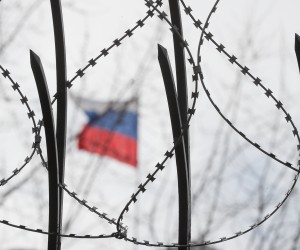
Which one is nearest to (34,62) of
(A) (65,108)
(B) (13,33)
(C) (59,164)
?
(A) (65,108)

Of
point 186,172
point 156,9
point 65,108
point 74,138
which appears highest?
point 74,138

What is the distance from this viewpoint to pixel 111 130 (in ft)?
26.3

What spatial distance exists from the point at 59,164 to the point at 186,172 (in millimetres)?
341

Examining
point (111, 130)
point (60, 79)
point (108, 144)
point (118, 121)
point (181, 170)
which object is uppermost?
point (118, 121)

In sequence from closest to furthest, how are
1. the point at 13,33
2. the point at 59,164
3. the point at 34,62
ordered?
the point at 34,62 → the point at 59,164 → the point at 13,33

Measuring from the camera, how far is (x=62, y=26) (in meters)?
1.71

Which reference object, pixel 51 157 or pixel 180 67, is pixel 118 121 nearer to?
pixel 180 67

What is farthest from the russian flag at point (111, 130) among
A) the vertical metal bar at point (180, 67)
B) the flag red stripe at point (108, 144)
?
the vertical metal bar at point (180, 67)

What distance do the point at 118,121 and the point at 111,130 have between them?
169mm

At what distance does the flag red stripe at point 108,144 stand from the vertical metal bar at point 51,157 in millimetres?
5919

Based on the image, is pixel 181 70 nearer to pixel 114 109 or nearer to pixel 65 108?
pixel 65 108

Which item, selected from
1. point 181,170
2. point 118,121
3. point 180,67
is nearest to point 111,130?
point 118,121

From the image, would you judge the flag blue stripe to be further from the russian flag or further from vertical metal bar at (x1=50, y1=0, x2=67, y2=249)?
vertical metal bar at (x1=50, y1=0, x2=67, y2=249)

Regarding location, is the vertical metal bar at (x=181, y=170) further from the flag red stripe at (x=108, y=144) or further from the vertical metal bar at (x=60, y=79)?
the flag red stripe at (x=108, y=144)
